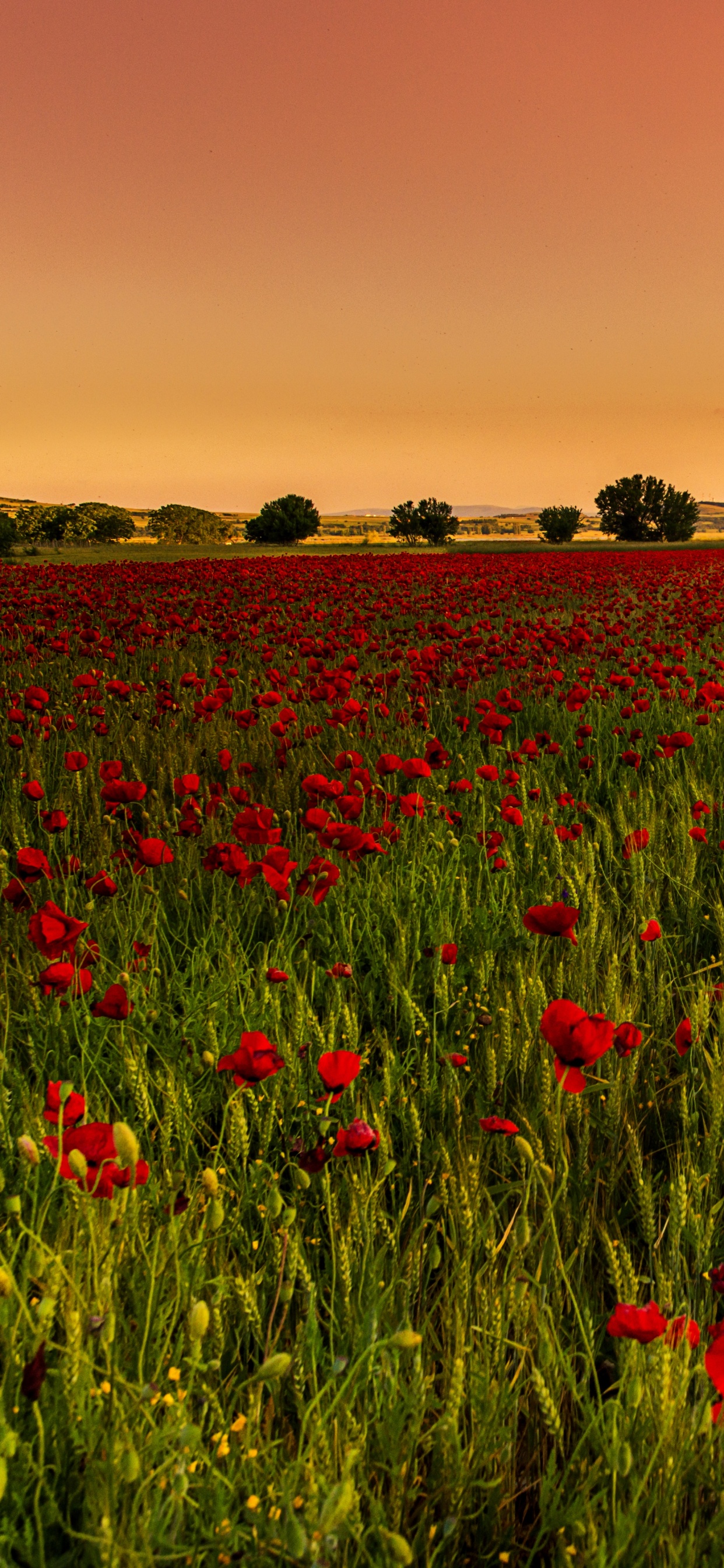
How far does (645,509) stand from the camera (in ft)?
227

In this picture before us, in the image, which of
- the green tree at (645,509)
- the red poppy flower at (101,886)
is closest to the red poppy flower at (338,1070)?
the red poppy flower at (101,886)

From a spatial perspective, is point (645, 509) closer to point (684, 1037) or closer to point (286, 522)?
point (286, 522)

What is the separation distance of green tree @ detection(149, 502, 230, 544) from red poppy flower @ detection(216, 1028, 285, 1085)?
75090 millimetres

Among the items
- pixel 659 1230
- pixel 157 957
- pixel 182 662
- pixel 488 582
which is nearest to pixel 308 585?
pixel 488 582

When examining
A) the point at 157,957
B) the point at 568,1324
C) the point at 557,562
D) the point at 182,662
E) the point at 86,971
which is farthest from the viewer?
the point at 557,562

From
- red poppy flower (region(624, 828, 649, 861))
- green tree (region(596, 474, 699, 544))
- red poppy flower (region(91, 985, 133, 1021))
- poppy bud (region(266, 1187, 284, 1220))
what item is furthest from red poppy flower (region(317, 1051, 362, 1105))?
green tree (region(596, 474, 699, 544))

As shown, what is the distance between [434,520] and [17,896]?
52.4 m

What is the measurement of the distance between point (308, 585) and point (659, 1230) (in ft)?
38.3

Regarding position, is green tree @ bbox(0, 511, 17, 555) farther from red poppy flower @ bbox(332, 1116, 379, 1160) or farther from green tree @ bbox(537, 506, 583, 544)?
red poppy flower @ bbox(332, 1116, 379, 1160)

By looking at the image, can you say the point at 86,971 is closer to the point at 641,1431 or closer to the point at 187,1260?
the point at 187,1260

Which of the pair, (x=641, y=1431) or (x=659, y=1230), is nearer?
(x=641, y=1431)

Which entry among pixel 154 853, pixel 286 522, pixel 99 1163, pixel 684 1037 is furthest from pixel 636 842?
pixel 286 522

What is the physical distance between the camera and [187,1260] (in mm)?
1311

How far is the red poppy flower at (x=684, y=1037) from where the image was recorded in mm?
1603
